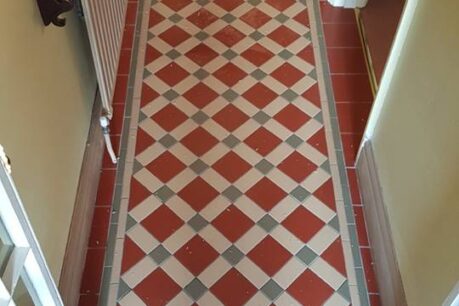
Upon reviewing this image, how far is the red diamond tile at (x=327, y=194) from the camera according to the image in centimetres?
175

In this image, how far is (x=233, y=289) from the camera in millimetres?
1579

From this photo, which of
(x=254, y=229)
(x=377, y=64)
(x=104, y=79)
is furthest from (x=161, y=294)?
(x=377, y=64)

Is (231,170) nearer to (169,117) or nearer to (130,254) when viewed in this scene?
(169,117)

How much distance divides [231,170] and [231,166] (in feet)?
0.05

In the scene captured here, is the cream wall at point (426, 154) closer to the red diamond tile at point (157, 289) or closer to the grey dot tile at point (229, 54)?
the red diamond tile at point (157, 289)

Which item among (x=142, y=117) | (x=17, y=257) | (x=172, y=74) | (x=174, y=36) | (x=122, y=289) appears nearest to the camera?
(x=17, y=257)

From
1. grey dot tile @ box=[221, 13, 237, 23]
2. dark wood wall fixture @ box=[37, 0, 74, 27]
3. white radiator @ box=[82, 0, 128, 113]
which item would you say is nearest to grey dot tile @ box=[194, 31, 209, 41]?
grey dot tile @ box=[221, 13, 237, 23]

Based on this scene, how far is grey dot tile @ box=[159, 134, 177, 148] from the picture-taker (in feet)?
6.17

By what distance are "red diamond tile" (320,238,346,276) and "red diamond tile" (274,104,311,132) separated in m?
0.43

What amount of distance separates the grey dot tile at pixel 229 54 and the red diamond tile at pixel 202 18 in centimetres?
17

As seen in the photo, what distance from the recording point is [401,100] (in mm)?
1455

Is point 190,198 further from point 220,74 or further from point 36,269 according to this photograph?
point 36,269

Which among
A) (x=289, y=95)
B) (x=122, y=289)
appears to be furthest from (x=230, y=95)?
(x=122, y=289)

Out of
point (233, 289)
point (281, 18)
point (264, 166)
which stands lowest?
point (233, 289)
